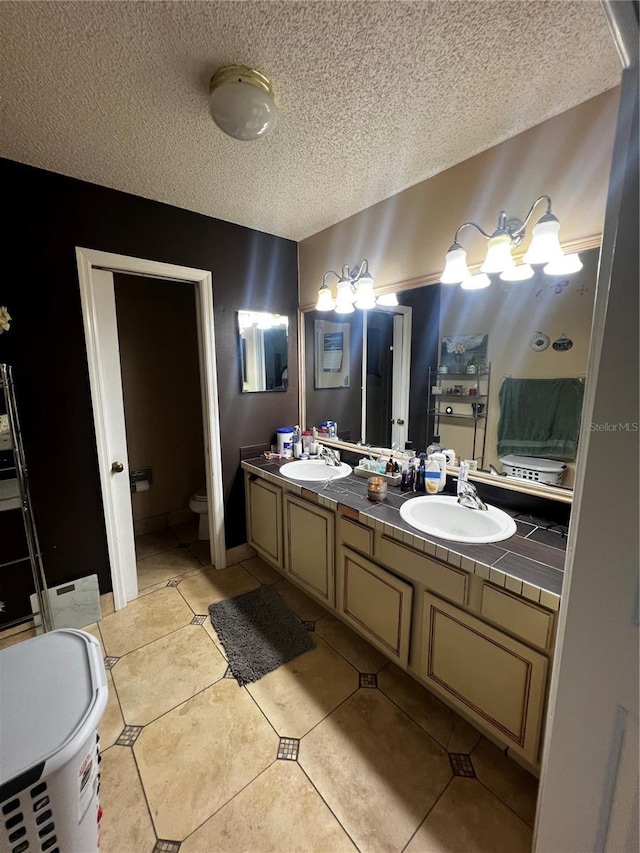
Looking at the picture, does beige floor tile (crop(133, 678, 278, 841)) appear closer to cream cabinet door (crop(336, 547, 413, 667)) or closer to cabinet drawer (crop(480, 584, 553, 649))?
cream cabinet door (crop(336, 547, 413, 667))

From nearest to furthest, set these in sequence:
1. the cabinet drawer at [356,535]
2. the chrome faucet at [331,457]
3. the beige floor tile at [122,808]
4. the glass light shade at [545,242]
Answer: the beige floor tile at [122,808] < the glass light shade at [545,242] < the cabinet drawer at [356,535] < the chrome faucet at [331,457]

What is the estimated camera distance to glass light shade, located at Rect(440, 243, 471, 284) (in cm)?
149

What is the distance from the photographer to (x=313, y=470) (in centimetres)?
230

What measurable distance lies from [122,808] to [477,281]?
8.06 ft

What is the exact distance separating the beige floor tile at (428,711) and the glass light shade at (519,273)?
1892 mm

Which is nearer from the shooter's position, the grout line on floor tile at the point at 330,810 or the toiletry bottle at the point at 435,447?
the grout line on floor tile at the point at 330,810

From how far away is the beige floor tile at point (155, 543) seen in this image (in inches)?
107

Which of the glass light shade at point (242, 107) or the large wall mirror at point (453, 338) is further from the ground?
the glass light shade at point (242, 107)

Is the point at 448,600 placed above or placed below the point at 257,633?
above

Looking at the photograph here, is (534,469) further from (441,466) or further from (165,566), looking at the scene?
(165,566)

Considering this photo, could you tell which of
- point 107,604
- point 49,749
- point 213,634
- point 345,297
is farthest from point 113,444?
point 345,297

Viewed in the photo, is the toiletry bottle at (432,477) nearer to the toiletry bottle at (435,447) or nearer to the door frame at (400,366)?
the toiletry bottle at (435,447)

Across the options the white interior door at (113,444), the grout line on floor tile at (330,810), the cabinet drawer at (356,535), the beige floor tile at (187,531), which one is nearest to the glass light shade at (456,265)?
the cabinet drawer at (356,535)

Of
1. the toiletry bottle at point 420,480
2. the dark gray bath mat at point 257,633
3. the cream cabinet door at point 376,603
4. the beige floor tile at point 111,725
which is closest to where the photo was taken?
the beige floor tile at point 111,725
